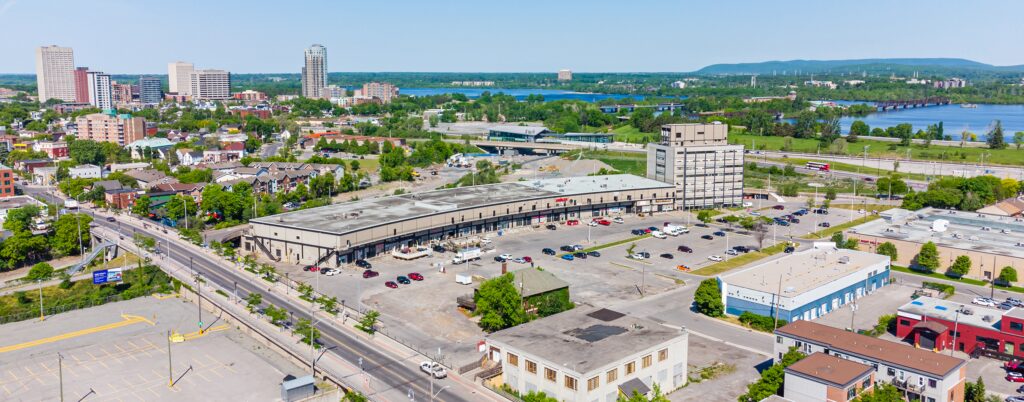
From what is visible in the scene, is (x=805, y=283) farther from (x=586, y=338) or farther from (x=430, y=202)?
(x=430, y=202)

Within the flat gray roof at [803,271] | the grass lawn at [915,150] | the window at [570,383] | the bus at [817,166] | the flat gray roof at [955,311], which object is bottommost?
the window at [570,383]

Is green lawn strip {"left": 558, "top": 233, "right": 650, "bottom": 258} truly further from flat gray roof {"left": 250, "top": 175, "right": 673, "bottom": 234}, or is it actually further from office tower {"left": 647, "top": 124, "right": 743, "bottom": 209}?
office tower {"left": 647, "top": 124, "right": 743, "bottom": 209}

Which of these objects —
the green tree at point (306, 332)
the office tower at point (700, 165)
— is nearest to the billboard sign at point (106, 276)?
the green tree at point (306, 332)

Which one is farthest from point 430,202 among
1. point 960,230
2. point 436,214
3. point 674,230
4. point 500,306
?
point 960,230

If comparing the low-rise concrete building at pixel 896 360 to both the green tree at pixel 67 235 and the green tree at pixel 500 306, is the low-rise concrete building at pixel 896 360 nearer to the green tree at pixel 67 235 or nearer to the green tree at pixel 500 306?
the green tree at pixel 500 306

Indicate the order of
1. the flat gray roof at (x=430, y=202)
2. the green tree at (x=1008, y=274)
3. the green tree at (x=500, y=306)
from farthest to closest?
1. the flat gray roof at (x=430, y=202)
2. the green tree at (x=1008, y=274)
3. the green tree at (x=500, y=306)

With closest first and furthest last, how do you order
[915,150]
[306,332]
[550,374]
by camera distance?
[550,374] < [306,332] < [915,150]

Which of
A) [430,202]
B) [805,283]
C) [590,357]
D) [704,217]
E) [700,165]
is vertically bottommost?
[704,217]
